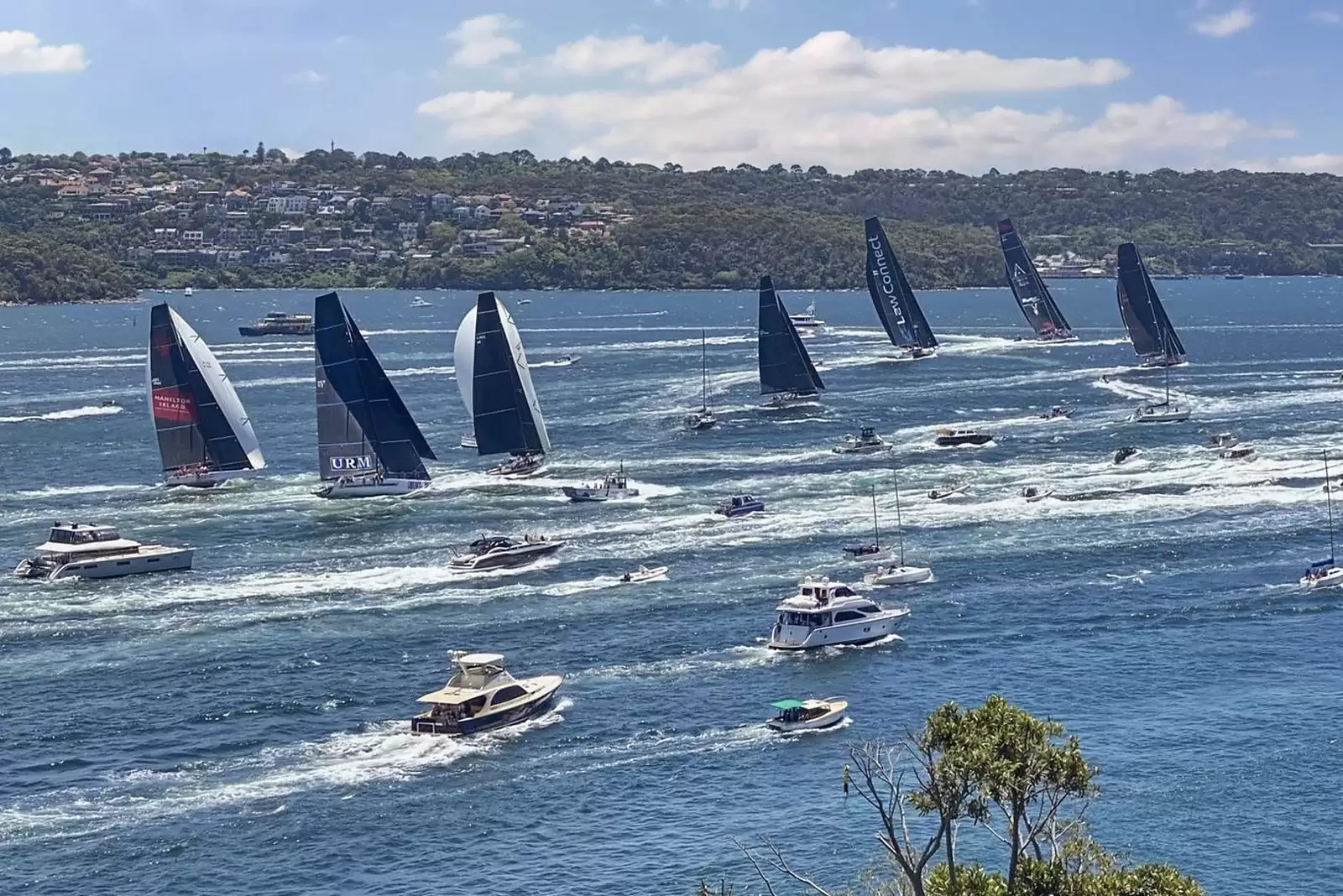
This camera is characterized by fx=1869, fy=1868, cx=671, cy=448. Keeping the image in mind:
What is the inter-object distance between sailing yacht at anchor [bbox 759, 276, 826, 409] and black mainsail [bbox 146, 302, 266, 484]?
61.0 metres

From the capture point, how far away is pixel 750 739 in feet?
227

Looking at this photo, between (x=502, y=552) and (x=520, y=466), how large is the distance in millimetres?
33871

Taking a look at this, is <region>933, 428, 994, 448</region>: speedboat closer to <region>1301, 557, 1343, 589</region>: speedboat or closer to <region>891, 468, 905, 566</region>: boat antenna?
<region>891, 468, 905, 566</region>: boat antenna

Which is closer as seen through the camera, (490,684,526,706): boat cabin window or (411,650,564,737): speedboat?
(411,650,564,737): speedboat

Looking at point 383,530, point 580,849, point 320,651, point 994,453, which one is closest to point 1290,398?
point 994,453

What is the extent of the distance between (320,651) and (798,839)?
30.5 meters

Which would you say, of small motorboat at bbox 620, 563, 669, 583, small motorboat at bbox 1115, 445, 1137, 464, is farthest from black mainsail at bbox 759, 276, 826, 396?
small motorboat at bbox 620, 563, 669, 583

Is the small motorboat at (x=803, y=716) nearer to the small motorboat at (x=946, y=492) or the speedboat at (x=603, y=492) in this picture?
the small motorboat at (x=946, y=492)

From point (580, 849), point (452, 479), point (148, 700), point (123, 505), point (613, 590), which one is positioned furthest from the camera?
point (452, 479)

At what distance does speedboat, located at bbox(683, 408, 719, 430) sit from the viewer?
156625 mm

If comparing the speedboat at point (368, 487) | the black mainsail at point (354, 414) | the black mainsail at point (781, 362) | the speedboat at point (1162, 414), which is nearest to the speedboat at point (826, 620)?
the speedboat at point (368, 487)

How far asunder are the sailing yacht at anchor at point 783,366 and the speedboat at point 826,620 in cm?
9520

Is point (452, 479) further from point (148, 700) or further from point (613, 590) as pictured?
point (148, 700)

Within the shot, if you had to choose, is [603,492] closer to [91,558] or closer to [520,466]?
[520,466]
